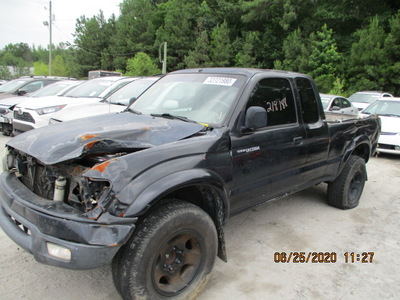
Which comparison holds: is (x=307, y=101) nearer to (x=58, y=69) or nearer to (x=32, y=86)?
(x=32, y=86)

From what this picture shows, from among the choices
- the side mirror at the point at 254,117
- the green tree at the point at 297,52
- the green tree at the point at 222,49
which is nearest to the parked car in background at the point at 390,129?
the side mirror at the point at 254,117

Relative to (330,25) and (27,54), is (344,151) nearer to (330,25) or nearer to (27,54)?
(330,25)

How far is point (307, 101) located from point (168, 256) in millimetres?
2595

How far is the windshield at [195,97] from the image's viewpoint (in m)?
3.11

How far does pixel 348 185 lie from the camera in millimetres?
4637

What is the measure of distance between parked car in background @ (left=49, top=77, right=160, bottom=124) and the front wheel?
11.4 ft

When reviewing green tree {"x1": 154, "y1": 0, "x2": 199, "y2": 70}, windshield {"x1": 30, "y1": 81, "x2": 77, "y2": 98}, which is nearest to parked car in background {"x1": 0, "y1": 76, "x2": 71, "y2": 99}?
windshield {"x1": 30, "y1": 81, "x2": 77, "y2": 98}

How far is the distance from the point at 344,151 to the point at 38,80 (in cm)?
1122

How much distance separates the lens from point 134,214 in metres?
2.07

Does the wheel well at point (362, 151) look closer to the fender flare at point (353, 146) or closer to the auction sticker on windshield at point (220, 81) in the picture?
the fender flare at point (353, 146)

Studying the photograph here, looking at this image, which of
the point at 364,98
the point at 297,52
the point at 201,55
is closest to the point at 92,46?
the point at 201,55

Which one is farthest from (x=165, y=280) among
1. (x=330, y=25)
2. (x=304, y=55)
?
(x=330, y=25)

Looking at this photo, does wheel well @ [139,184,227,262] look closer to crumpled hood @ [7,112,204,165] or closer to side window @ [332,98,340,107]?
crumpled hood @ [7,112,204,165]

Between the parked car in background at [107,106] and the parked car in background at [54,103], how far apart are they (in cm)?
60
